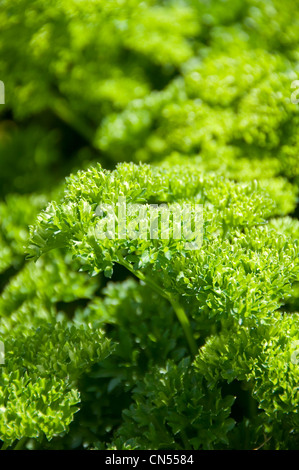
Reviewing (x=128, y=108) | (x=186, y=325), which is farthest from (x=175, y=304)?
(x=128, y=108)

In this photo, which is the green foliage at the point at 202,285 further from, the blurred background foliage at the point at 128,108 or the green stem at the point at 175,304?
the blurred background foliage at the point at 128,108

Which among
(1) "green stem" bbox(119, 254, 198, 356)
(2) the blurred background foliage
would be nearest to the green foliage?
(1) "green stem" bbox(119, 254, 198, 356)

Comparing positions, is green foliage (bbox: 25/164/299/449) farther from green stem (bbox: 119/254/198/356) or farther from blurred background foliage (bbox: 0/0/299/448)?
blurred background foliage (bbox: 0/0/299/448)

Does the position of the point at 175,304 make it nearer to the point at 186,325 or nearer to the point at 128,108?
the point at 186,325

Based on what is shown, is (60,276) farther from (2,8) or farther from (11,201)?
(2,8)

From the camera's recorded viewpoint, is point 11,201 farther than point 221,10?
No

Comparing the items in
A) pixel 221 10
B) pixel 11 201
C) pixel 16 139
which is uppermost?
pixel 221 10

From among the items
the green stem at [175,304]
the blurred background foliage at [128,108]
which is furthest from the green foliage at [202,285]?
the blurred background foliage at [128,108]

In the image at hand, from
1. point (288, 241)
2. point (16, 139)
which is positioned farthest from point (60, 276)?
point (16, 139)
